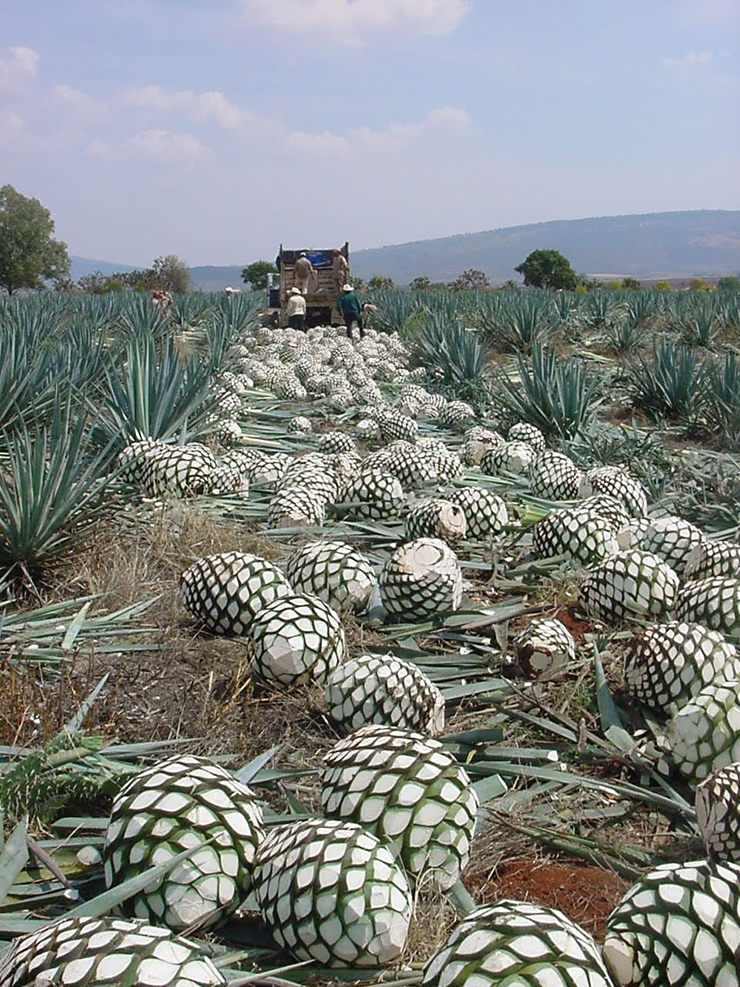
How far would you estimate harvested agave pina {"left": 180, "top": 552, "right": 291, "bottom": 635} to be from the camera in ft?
9.37

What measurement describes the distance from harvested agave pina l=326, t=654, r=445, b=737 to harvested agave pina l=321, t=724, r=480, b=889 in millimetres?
354

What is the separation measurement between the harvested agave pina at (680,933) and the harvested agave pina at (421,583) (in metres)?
1.55

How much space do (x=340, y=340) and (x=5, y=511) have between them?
1058 centimetres

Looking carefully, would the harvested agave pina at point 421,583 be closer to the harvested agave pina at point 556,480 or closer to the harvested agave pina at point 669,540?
the harvested agave pina at point 669,540

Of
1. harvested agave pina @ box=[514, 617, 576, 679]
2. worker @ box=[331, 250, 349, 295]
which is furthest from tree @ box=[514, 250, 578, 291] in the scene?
harvested agave pina @ box=[514, 617, 576, 679]

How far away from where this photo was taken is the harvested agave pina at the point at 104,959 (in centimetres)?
129

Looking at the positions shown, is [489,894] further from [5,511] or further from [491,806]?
[5,511]

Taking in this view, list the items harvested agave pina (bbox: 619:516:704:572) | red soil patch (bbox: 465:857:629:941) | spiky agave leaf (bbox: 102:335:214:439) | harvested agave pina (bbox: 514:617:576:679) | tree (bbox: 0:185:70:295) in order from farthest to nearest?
tree (bbox: 0:185:70:295), spiky agave leaf (bbox: 102:335:214:439), harvested agave pina (bbox: 619:516:704:572), harvested agave pina (bbox: 514:617:576:679), red soil patch (bbox: 465:857:629:941)

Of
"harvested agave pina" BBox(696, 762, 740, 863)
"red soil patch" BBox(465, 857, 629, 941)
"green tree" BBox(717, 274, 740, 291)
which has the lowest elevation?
"red soil patch" BBox(465, 857, 629, 941)

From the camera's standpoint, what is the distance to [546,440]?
251 inches

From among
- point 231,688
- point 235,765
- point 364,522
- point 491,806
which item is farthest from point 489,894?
point 364,522

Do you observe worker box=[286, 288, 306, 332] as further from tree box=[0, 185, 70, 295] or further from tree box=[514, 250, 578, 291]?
tree box=[0, 185, 70, 295]

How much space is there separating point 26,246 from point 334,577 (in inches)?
2853

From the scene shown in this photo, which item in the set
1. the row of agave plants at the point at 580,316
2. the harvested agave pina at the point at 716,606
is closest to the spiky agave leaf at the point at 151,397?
the harvested agave pina at the point at 716,606
